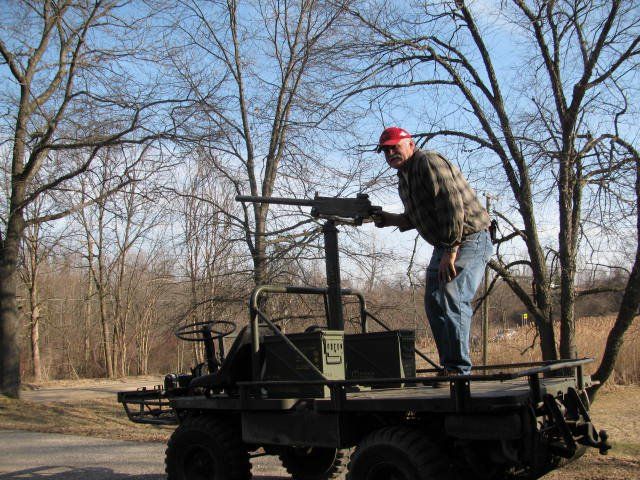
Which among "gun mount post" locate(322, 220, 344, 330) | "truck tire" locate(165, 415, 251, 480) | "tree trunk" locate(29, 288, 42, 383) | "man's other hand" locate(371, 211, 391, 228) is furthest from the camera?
"tree trunk" locate(29, 288, 42, 383)

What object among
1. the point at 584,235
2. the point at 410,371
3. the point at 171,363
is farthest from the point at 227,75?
the point at 171,363

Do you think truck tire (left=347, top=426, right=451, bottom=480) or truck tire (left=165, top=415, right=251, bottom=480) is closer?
truck tire (left=347, top=426, right=451, bottom=480)

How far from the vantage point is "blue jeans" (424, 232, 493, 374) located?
4.53m

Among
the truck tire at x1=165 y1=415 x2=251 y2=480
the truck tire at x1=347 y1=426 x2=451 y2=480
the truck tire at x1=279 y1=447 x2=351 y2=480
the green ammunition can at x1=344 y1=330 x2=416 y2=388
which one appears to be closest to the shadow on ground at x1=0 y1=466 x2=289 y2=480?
the truck tire at x1=279 y1=447 x2=351 y2=480

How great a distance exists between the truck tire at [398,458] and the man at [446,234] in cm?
78

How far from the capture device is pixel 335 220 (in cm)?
566

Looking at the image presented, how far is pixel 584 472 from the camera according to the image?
6.10m

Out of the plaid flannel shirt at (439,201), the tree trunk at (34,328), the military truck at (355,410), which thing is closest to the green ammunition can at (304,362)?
the military truck at (355,410)

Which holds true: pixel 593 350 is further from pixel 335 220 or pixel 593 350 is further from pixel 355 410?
pixel 355 410

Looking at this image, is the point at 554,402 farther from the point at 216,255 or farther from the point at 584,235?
the point at 216,255

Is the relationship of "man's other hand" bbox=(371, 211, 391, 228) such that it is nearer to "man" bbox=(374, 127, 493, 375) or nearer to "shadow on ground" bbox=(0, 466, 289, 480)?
"man" bbox=(374, 127, 493, 375)

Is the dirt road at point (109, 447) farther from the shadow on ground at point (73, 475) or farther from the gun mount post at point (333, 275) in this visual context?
the gun mount post at point (333, 275)

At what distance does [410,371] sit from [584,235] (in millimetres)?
5590

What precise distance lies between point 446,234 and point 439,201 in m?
0.24
